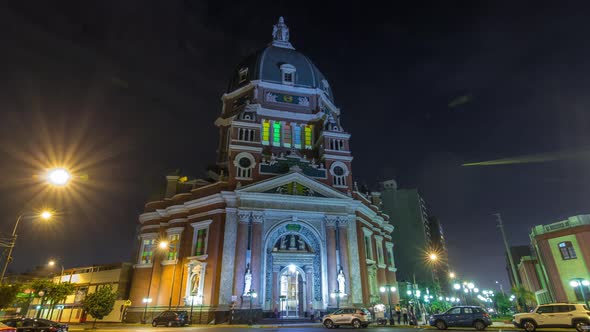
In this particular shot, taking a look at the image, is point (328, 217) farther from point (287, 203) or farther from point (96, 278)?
point (96, 278)

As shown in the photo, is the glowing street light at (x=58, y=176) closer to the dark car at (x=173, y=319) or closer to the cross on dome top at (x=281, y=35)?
the dark car at (x=173, y=319)

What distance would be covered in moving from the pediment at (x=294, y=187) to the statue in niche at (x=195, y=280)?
9.07 meters

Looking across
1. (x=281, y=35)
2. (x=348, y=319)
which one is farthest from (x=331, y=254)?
(x=281, y=35)

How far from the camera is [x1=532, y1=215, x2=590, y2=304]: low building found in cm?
3422

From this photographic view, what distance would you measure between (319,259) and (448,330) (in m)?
14.5

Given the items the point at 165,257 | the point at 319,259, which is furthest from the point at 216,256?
the point at 319,259

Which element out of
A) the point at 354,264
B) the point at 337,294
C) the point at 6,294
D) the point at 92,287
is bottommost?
the point at 6,294

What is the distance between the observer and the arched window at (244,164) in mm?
36812

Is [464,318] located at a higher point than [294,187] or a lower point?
lower

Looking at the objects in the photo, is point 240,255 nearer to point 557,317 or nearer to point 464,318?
point 464,318

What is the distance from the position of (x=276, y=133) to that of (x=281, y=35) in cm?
2381

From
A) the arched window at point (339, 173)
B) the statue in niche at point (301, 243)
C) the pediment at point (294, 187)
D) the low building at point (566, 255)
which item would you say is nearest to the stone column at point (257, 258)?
the pediment at point (294, 187)

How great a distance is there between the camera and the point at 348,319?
2361 centimetres

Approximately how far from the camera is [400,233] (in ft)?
261
